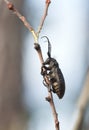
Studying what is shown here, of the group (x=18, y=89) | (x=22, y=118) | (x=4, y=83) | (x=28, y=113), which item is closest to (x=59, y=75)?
(x=4, y=83)

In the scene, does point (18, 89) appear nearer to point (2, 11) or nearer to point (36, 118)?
point (2, 11)

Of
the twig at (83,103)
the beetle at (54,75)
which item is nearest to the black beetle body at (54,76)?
the beetle at (54,75)

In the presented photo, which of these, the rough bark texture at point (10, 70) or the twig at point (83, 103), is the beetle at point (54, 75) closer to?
the twig at point (83, 103)

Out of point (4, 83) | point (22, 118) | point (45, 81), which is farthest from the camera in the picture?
point (22, 118)

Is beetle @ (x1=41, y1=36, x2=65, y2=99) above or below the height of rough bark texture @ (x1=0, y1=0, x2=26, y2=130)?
above

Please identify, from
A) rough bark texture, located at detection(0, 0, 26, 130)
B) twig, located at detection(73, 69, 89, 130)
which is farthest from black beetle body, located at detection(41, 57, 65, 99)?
rough bark texture, located at detection(0, 0, 26, 130)

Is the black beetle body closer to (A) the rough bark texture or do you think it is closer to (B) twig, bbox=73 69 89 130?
(B) twig, bbox=73 69 89 130

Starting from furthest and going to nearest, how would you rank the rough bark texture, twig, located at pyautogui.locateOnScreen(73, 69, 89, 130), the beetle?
the rough bark texture, twig, located at pyautogui.locateOnScreen(73, 69, 89, 130), the beetle
